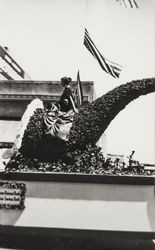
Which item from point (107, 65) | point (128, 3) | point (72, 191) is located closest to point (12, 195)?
point (72, 191)

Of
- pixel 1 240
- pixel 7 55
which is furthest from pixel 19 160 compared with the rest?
pixel 7 55

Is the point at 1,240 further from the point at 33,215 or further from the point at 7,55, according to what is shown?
the point at 7,55

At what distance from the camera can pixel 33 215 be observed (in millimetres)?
10805

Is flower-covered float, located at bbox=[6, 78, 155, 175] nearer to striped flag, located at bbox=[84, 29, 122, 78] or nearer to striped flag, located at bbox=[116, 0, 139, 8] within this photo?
striped flag, located at bbox=[84, 29, 122, 78]

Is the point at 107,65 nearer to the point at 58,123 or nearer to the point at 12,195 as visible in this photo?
the point at 58,123

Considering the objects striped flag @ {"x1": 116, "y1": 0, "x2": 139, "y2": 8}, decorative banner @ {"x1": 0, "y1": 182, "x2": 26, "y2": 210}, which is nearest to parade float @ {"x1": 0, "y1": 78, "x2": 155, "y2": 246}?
decorative banner @ {"x1": 0, "y1": 182, "x2": 26, "y2": 210}

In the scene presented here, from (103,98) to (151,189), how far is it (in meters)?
4.03

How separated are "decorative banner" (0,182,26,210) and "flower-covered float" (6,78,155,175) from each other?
22.3 inches

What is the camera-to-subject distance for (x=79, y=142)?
12320mm

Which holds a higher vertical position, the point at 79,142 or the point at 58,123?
the point at 58,123

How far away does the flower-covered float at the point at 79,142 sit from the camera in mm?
11570

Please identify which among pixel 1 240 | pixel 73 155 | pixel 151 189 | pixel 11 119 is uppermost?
pixel 11 119

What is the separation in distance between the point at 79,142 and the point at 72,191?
2.16m

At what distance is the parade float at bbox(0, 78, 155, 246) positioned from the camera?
1027 centimetres
